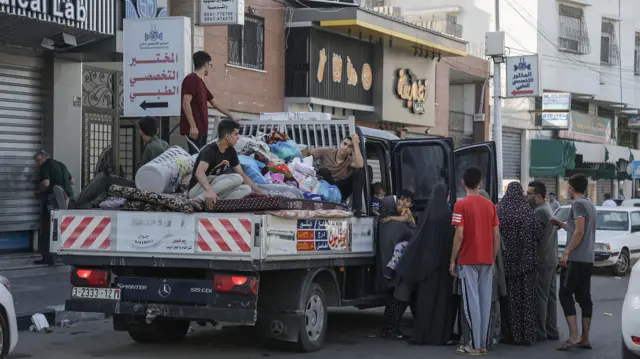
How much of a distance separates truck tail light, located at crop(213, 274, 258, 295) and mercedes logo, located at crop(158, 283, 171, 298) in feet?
1.71

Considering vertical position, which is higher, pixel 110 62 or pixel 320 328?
pixel 110 62

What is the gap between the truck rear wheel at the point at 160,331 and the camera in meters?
10.3

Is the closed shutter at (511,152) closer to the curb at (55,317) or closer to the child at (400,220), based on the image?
the curb at (55,317)

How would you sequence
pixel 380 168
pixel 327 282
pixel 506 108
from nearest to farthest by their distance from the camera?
pixel 327 282, pixel 380 168, pixel 506 108

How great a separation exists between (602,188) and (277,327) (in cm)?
3766

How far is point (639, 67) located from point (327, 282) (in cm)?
3652

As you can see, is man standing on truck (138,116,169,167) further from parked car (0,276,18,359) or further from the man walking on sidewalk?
the man walking on sidewalk

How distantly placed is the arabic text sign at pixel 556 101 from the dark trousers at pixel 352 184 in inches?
1052

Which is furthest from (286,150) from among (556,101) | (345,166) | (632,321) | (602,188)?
(602,188)

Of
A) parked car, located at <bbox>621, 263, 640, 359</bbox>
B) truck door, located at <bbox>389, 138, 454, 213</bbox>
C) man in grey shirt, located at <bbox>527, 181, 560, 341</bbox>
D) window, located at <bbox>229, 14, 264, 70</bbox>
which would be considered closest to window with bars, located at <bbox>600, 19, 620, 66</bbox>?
window, located at <bbox>229, 14, 264, 70</bbox>

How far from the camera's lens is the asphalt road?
9836 millimetres

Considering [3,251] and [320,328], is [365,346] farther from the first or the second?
[3,251]

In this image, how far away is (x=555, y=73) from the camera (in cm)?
3778

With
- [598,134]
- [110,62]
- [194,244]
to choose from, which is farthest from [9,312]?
[598,134]
